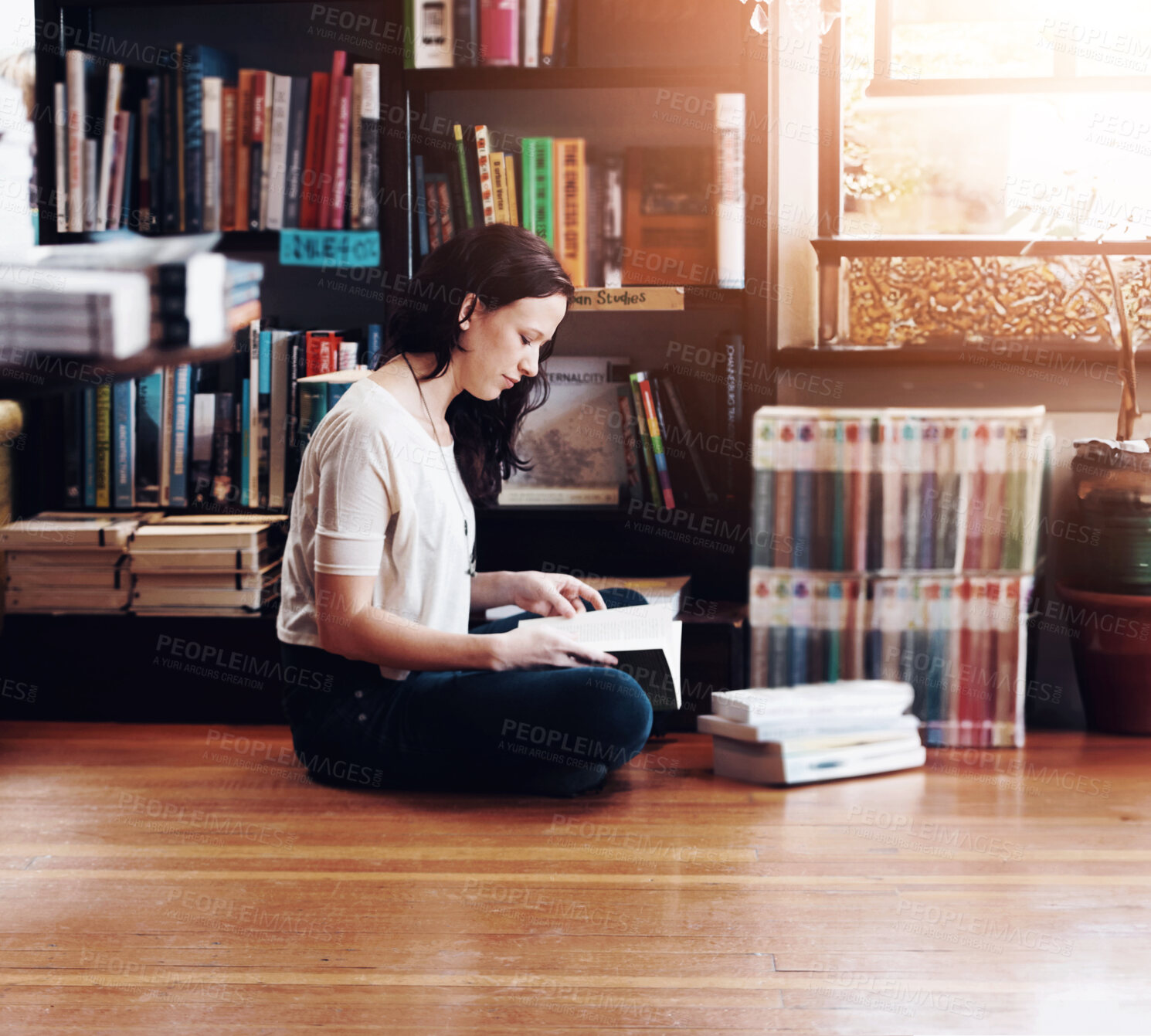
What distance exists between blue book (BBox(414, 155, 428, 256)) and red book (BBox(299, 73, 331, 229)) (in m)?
0.17

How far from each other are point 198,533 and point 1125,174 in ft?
5.88

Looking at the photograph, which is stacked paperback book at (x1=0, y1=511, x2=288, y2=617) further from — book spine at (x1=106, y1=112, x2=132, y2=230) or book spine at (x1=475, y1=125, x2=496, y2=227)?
book spine at (x1=475, y1=125, x2=496, y2=227)

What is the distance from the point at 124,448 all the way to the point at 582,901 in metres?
1.32

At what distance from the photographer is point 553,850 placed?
157cm

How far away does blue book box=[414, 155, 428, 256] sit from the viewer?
212 centimetres

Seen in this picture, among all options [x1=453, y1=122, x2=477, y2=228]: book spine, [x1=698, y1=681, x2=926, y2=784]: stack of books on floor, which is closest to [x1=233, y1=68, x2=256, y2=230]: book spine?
[x1=453, y1=122, x2=477, y2=228]: book spine

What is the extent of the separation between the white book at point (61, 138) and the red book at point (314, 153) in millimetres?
432

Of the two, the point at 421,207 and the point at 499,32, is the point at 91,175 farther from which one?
the point at 499,32

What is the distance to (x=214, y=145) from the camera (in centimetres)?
211

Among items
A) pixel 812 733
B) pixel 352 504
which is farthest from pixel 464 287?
pixel 812 733

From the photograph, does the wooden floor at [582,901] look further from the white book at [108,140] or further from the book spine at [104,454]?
the white book at [108,140]

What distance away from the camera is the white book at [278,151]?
2088 millimetres

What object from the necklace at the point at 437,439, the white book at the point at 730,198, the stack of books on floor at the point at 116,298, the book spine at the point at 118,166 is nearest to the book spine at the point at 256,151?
the book spine at the point at 118,166

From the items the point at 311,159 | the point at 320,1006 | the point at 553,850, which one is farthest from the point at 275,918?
the point at 311,159
